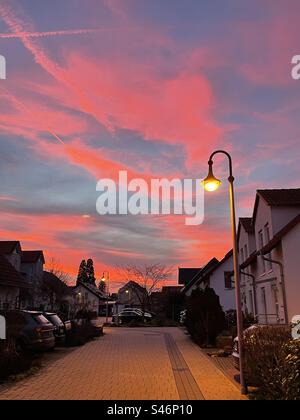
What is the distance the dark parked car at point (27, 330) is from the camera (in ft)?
40.6

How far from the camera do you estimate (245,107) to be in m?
13.3

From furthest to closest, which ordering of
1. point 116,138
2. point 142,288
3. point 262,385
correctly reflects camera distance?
point 142,288 → point 116,138 → point 262,385

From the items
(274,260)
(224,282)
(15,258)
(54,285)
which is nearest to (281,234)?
(274,260)

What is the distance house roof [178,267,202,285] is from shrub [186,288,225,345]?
37818 millimetres

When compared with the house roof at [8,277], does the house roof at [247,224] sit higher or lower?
higher

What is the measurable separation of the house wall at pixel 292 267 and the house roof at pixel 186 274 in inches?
1562

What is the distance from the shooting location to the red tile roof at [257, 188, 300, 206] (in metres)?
19.0

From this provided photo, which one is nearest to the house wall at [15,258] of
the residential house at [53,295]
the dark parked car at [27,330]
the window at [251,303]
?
the residential house at [53,295]

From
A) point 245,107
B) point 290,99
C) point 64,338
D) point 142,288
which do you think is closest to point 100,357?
point 64,338

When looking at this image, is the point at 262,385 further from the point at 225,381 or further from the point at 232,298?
the point at 232,298

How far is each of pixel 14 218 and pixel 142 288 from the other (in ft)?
81.3

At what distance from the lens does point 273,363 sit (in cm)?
727

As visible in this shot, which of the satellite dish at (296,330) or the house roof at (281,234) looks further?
the house roof at (281,234)

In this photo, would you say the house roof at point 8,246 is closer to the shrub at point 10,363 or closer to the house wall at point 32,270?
the house wall at point 32,270
